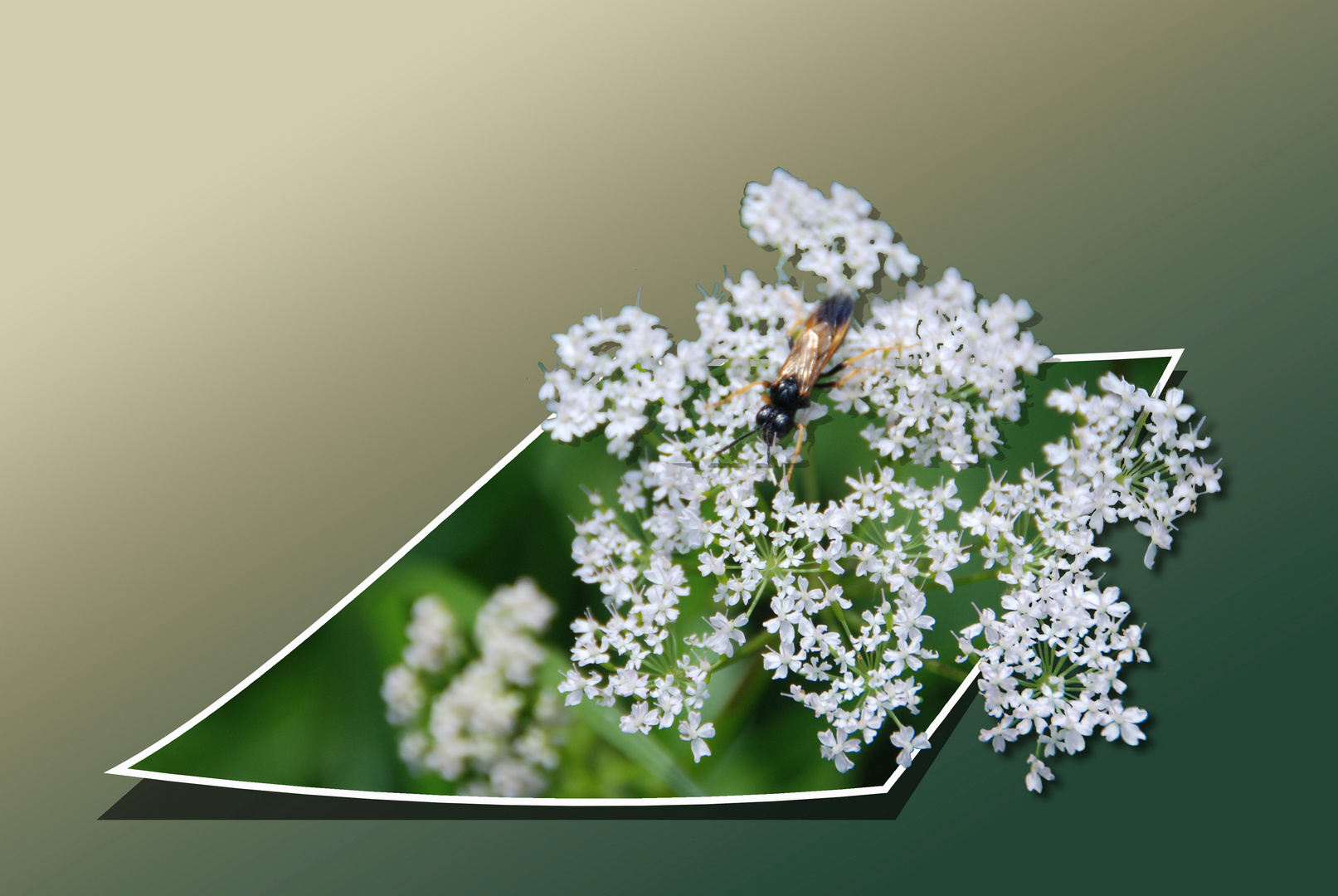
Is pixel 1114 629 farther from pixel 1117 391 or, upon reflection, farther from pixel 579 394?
pixel 579 394

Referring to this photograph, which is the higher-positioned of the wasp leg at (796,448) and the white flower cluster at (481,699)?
the wasp leg at (796,448)

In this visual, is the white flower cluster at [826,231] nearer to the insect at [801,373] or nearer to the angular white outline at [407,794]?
the insect at [801,373]

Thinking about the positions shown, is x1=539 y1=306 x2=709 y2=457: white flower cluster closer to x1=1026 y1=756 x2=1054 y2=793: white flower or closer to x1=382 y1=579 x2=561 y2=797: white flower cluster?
x1=382 y1=579 x2=561 y2=797: white flower cluster

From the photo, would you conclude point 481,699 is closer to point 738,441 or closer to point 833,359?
point 738,441

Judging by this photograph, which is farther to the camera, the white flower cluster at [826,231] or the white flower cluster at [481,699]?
the white flower cluster at [826,231]

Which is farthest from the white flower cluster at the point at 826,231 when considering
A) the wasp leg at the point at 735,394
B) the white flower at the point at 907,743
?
the white flower at the point at 907,743

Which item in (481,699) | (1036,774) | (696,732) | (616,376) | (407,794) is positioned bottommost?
(407,794)

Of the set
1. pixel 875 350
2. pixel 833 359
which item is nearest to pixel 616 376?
pixel 833 359

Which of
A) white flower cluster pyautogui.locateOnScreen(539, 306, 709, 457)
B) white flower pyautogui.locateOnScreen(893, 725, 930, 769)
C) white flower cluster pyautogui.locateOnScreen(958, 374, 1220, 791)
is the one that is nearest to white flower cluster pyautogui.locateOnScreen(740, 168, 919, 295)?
white flower cluster pyautogui.locateOnScreen(539, 306, 709, 457)
